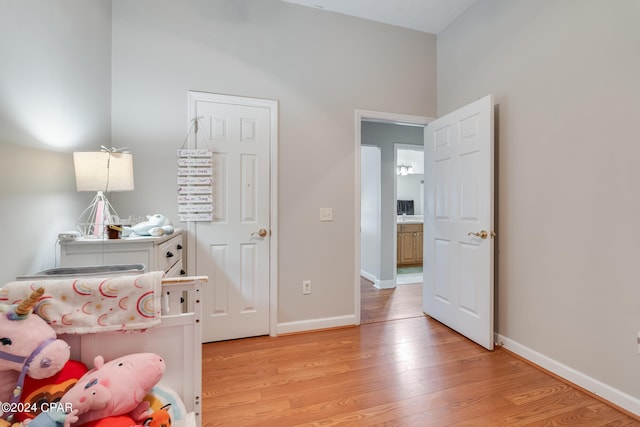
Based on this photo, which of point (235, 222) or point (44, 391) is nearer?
point (44, 391)

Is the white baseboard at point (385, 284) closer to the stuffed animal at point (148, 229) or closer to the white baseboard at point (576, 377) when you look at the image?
the white baseboard at point (576, 377)

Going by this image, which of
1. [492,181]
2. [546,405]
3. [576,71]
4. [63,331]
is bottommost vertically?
[546,405]

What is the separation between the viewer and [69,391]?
804 millimetres

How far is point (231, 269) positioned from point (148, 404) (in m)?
1.55

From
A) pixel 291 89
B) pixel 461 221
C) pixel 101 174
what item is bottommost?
pixel 461 221

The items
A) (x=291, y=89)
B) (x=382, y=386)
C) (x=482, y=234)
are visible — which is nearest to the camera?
(x=382, y=386)

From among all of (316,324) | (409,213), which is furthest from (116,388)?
(409,213)

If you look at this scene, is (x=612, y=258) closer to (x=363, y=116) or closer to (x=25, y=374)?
(x=363, y=116)

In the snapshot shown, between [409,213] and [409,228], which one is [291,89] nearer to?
[409,228]

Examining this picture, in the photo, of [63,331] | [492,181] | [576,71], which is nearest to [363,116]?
[492,181]

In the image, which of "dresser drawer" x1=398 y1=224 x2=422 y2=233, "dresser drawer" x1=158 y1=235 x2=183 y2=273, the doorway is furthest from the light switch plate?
"dresser drawer" x1=398 y1=224 x2=422 y2=233

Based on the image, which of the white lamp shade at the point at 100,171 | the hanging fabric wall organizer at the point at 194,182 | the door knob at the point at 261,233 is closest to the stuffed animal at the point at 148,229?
the white lamp shade at the point at 100,171

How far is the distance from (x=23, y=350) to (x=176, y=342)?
1.30 ft

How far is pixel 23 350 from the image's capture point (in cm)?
80
